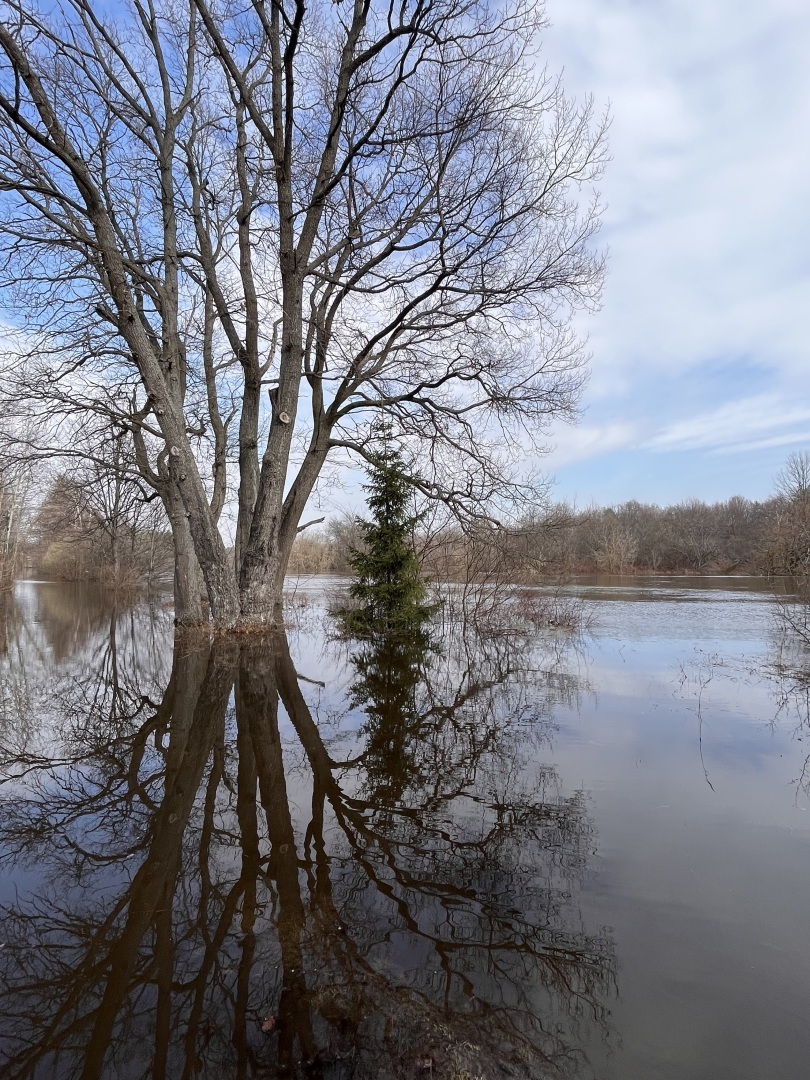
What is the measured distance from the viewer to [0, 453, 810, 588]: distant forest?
13016mm

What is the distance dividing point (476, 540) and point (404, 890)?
10.5m

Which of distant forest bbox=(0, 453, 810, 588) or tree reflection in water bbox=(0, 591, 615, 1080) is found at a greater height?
distant forest bbox=(0, 453, 810, 588)

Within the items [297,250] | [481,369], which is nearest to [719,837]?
[481,369]

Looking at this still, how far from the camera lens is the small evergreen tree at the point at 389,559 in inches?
523

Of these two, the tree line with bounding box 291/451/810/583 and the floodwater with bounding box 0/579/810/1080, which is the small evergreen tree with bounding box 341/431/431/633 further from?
the floodwater with bounding box 0/579/810/1080

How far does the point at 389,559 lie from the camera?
13.3 m

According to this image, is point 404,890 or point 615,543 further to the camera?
point 615,543

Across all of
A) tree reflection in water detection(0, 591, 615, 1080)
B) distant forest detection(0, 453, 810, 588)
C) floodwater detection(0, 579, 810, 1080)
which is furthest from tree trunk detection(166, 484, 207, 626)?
tree reflection in water detection(0, 591, 615, 1080)

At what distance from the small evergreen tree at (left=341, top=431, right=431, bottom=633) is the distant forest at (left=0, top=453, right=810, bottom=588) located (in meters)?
0.68

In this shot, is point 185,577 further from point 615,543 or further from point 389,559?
point 615,543

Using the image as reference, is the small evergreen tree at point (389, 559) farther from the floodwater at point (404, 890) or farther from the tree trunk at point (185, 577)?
the floodwater at point (404, 890)

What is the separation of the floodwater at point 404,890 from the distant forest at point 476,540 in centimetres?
608

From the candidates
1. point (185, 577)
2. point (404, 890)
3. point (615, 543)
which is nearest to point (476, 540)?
point (185, 577)

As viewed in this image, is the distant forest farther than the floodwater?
Yes
